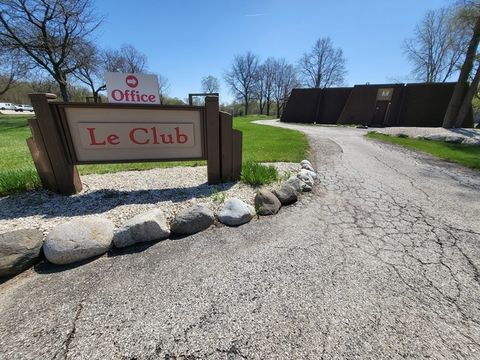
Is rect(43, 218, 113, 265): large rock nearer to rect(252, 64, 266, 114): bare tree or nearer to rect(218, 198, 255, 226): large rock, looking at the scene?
rect(218, 198, 255, 226): large rock

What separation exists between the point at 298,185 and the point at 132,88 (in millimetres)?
3374

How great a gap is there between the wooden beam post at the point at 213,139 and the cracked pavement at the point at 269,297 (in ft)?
4.88

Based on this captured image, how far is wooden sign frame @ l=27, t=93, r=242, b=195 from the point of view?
3299mm

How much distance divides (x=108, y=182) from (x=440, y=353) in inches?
202

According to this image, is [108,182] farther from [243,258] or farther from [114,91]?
[243,258]

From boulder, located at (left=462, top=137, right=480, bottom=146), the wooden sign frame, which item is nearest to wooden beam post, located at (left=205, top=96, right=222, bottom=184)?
the wooden sign frame

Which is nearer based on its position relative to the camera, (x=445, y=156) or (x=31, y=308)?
(x=31, y=308)

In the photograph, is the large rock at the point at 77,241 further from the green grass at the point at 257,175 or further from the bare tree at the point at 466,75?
the bare tree at the point at 466,75

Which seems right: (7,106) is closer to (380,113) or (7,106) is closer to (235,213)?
(235,213)

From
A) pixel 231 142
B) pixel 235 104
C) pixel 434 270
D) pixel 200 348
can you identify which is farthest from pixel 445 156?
pixel 235 104

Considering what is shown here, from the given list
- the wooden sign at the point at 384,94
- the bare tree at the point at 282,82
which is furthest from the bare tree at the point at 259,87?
the wooden sign at the point at 384,94

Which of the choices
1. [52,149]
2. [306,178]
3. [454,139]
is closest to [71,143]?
[52,149]

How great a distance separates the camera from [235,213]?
10.4 feet

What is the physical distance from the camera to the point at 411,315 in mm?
1793
